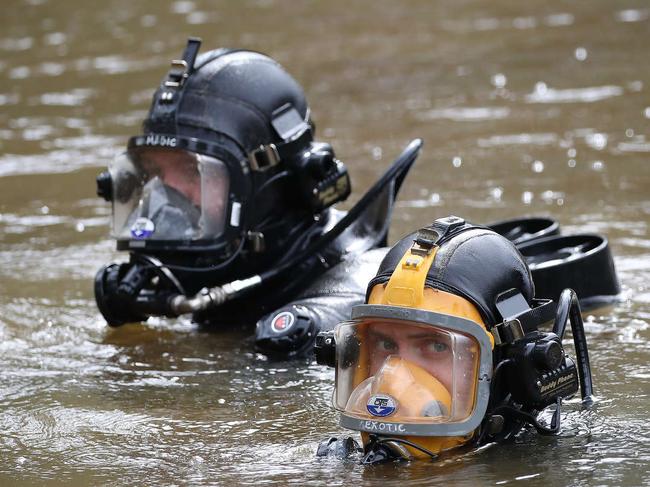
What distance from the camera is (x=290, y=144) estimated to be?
18.0 feet

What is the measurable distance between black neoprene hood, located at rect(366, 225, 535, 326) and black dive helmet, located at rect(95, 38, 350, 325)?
1398 millimetres

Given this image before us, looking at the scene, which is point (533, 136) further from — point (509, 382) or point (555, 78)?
point (509, 382)

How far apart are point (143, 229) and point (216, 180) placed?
35cm

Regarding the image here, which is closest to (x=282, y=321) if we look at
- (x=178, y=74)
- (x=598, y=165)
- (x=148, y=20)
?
(x=178, y=74)

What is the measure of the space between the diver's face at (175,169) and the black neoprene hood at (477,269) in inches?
57.0

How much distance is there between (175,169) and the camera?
5.29m

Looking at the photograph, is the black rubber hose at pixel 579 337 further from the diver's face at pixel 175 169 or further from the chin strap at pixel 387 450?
the diver's face at pixel 175 169

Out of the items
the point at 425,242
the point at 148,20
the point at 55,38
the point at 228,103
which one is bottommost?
the point at 425,242

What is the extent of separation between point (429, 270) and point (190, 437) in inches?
40.4

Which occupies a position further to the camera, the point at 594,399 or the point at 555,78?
the point at 555,78

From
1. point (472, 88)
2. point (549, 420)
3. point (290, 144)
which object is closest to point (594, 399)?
point (549, 420)

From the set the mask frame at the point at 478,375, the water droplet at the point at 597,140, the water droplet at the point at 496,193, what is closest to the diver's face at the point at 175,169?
the mask frame at the point at 478,375

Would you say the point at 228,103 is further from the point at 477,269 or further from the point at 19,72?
the point at 19,72

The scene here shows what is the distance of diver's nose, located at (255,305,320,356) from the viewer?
4957 mm
